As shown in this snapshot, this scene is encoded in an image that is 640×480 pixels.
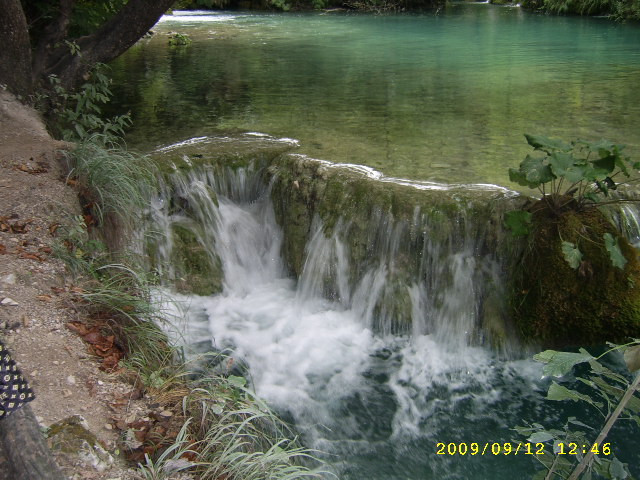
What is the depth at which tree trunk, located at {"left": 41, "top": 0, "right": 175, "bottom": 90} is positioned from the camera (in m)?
6.95

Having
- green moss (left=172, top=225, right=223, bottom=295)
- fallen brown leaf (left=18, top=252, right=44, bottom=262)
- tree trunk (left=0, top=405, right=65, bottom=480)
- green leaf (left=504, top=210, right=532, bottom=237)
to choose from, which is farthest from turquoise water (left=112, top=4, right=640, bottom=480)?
tree trunk (left=0, top=405, right=65, bottom=480)

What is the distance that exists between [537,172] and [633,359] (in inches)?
101

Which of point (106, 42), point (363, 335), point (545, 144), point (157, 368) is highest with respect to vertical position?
point (106, 42)

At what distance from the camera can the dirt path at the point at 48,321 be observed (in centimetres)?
260

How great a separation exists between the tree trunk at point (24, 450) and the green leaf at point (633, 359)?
6.09ft

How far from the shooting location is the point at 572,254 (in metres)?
4.12

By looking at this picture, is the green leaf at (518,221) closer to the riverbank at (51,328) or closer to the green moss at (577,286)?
the green moss at (577,286)

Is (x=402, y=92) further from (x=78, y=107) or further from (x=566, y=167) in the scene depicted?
(x=566, y=167)

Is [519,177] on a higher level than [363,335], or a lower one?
higher

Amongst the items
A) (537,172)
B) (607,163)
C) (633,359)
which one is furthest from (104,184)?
(633,359)

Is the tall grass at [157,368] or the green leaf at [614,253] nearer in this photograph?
the tall grass at [157,368]

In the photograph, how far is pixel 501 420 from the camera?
4.27 metres

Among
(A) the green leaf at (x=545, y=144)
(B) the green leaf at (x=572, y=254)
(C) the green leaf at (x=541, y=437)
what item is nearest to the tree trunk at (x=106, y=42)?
(A) the green leaf at (x=545, y=144)

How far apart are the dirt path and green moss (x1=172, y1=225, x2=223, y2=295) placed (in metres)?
1.32
